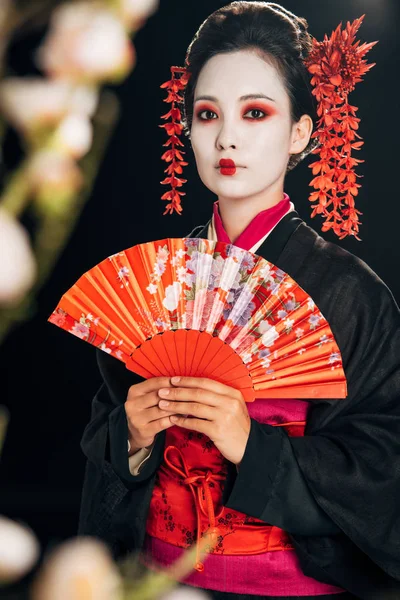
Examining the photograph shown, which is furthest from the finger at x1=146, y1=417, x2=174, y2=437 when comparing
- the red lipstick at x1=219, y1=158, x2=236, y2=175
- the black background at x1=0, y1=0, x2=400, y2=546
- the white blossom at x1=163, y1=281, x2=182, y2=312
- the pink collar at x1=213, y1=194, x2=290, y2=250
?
the black background at x1=0, y1=0, x2=400, y2=546

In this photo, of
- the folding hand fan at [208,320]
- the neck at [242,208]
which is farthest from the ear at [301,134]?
the folding hand fan at [208,320]

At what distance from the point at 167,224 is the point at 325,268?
1.41 meters

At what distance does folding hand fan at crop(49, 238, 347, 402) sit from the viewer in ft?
4.62

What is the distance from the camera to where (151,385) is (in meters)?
1.43

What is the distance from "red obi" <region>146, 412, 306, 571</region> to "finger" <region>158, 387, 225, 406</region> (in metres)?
0.14

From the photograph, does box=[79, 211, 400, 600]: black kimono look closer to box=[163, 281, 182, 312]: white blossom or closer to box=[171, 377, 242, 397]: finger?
box=[171, 377, 242, 397]: finger

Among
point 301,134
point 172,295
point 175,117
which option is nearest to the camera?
point 172,295

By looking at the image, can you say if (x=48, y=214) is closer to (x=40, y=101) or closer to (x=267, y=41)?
(x=40, y=101)

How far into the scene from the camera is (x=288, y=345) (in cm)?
144

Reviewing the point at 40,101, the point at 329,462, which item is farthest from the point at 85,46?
the point at 329,462

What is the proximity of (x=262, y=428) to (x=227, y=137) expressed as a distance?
0.59 m

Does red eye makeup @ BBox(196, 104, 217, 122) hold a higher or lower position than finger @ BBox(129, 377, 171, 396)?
higher

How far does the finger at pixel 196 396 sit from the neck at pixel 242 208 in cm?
40

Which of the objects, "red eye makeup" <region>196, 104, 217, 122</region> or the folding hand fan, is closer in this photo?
the folding hand fan
